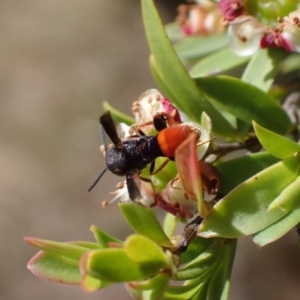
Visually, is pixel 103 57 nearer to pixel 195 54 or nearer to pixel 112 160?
pixel 195 54

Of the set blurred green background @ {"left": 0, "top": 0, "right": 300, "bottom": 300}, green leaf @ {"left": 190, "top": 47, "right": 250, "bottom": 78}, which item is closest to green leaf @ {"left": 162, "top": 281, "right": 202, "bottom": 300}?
green leaf @ {"left": 190, "top": 47, "right": 250, "bottom": 78}

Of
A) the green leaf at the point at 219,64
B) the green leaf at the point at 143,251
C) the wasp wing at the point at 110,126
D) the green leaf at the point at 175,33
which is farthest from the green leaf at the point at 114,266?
the green leaf at the point at 175,33

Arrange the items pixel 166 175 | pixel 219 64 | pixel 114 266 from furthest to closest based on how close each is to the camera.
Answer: pixel 219 64, pixel 166 175, pixel 114 266

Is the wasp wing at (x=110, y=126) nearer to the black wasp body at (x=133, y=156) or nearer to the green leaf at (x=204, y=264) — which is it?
the black wasp body at (x=133, y=156)

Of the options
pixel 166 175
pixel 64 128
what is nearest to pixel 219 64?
pixel 166 175

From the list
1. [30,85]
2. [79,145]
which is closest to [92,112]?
[79,145]

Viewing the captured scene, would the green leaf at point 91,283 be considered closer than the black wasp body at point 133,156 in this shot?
Yes

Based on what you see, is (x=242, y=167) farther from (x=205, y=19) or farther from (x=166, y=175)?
(x=205, y=19)
